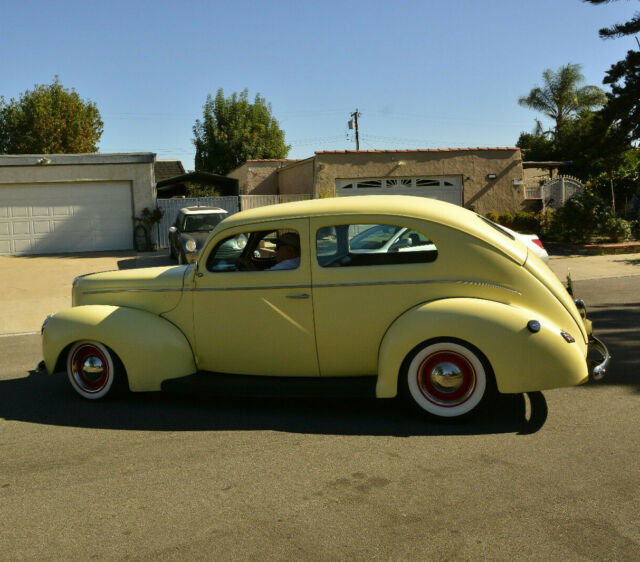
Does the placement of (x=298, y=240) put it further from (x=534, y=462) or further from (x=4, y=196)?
(x=4, y=196)

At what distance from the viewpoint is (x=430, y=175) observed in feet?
77.6

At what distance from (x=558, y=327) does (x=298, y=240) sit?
6.81 feet

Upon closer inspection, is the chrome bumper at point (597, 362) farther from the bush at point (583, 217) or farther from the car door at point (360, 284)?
the bush at point (583, 217)

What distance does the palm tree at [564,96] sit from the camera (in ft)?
139

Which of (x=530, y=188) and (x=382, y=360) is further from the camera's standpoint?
(x=530, y=188)

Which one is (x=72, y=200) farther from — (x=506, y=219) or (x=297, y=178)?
(x=506, y=219)

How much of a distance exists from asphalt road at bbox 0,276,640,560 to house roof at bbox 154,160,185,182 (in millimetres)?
32804

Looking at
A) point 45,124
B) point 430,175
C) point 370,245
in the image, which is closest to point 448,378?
point 370,245

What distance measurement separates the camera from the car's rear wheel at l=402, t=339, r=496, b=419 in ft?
15.7

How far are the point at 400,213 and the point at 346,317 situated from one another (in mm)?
907

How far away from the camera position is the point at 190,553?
10.6 feet

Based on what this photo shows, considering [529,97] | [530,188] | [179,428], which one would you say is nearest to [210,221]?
[179,428]

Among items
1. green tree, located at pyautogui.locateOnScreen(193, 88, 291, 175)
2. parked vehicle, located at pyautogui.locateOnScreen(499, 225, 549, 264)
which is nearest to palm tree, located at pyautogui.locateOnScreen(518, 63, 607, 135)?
green tree, located at pyautogui.locateOnScreen(193, 88, 291, 175)

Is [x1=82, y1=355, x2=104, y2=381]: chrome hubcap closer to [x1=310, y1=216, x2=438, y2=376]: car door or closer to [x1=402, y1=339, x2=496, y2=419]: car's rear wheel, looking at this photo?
[x1=310, y1=216, x2=438, y2=376]: car door
